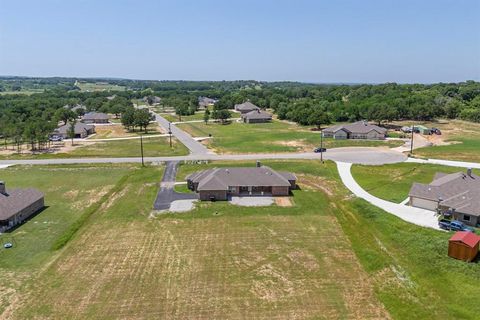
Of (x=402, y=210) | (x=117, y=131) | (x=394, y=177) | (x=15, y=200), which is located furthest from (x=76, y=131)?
(x=402, y=210)

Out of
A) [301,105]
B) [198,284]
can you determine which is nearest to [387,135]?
[301,105]

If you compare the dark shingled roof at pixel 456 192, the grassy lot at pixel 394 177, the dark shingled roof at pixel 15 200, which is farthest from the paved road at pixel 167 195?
the dark shingled roof at pixel 456 192

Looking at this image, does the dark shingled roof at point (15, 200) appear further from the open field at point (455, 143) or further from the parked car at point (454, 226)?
the open field at point (455, 143)

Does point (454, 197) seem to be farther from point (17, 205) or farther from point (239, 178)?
point (17, 205)

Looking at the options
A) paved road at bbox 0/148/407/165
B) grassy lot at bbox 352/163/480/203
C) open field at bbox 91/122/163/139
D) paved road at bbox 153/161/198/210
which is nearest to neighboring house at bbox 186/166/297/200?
paved road at bbox 153/161/198/210

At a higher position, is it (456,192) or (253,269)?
(456,192)

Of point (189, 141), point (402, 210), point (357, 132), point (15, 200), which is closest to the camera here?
point (15, 200)
